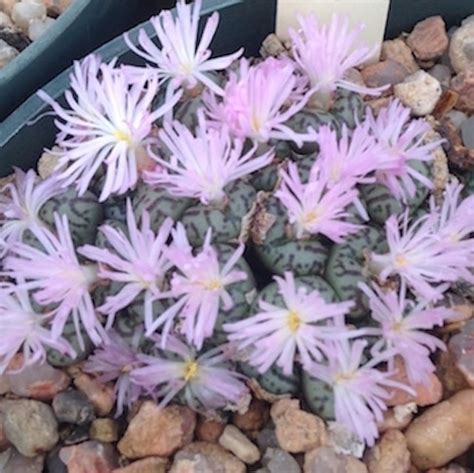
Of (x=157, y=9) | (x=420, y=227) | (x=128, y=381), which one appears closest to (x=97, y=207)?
(x=128, y=381)

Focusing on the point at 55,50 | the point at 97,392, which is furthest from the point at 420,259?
the point at 55,50

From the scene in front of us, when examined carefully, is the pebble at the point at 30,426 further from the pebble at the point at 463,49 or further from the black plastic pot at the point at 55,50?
the pebble at the point at 463,49

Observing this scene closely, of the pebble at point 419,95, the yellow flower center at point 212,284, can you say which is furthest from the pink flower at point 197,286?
the pebble at point 419,95

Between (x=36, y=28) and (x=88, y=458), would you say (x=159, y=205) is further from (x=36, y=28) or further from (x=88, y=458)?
(x=36, y=28)

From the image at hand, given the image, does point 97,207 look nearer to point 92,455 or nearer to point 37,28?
point 92,455

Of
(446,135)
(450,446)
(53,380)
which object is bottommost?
(450,446)

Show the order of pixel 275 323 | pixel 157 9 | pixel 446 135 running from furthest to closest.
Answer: pixel 157 9, pixel 446 135, pixel 275 323

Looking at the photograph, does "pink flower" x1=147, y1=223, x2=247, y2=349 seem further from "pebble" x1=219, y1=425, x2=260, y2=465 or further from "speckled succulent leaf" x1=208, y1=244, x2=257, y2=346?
Answer: "pebble" x1=219, y1=425, x2=260, y2=465
